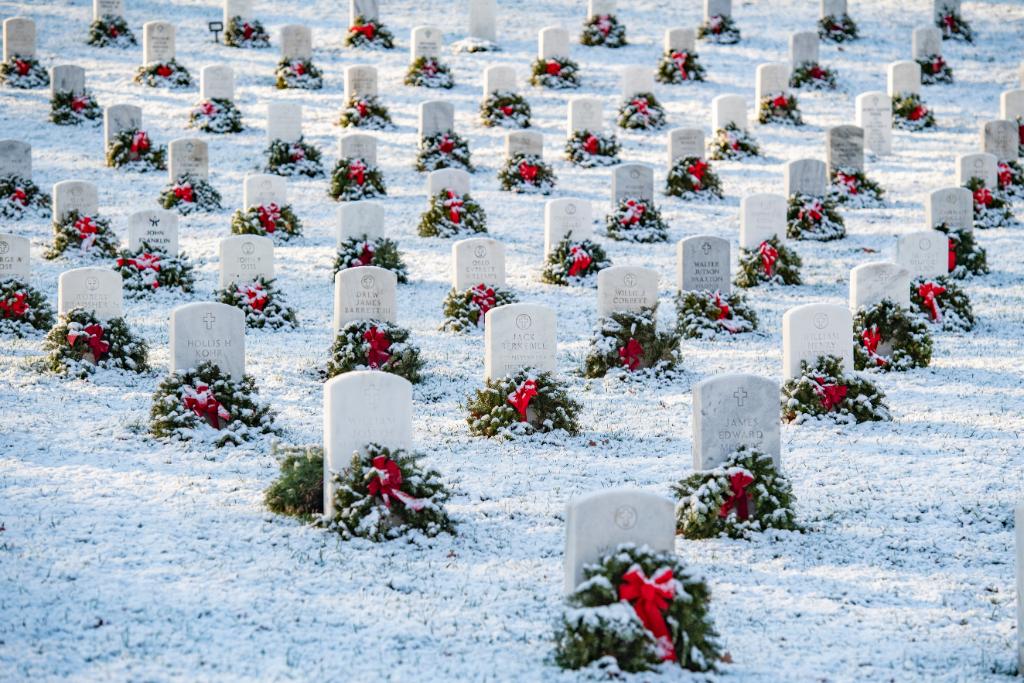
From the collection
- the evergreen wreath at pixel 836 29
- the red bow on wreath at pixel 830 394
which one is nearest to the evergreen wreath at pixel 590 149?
the evergreen wreath at pixel 836 29

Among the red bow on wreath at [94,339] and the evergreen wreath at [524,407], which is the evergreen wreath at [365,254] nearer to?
the red bow on wreath at [94,339]

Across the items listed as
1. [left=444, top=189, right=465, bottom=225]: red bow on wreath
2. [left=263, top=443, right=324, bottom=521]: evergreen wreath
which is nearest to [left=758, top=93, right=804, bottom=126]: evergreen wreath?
[left=444, top=189, right=465, bottom=225]: red bow on wreath

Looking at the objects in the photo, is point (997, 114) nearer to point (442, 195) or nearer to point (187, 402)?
point (442, 195)

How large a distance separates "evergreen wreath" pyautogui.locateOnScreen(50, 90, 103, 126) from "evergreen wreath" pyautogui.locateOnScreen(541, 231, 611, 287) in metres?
10.7

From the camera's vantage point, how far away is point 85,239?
17.9 meters

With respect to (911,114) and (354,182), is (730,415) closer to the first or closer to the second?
(354,182)

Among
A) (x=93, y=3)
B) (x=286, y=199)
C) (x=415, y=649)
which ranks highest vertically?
(x=93, y=3)

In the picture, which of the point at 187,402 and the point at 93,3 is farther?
the point at 93,3

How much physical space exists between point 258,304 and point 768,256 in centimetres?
604

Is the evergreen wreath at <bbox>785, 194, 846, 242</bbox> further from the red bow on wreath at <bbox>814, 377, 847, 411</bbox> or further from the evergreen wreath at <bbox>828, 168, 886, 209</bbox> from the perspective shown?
the red bow on wreath at <bbox>814, 377, 847, 411</bbox>

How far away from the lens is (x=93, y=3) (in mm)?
30203

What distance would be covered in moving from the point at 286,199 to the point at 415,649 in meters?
13.2

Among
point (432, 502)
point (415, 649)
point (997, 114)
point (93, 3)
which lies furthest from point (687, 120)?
A: point (415, 649)

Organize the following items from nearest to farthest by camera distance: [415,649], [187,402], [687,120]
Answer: [415,649]
[187,402]
[687,120]
